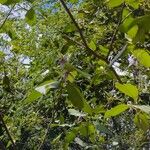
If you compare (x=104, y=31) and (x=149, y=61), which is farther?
(x=104, y=31)

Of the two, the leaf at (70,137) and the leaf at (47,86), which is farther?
the leaf at (70,137)

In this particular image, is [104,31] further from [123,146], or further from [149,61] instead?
[149,61]

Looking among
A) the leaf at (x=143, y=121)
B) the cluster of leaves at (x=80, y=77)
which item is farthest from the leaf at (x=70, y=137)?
the leaf at (x=143, y=121)

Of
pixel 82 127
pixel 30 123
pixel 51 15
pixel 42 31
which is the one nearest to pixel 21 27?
pixel 51 15

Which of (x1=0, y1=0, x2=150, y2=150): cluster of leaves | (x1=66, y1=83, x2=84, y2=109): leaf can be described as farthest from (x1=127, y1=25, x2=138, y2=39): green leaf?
(x1=66, y1=83, x2=84, y2=109): leaf

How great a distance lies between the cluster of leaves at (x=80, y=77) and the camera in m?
0.49

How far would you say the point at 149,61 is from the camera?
51 cm

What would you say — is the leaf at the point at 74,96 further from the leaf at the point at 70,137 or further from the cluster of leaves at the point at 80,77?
A: the leaf at the point at 70,137

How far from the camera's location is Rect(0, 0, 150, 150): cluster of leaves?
493 millimetres

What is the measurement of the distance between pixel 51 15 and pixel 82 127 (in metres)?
1.26

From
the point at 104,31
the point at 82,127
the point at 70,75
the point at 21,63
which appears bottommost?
the point at 21,63

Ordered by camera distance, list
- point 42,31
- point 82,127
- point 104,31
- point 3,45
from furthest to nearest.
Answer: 1. point 3,45
2. point 42,31
3. point 104,31
4. point 82,127

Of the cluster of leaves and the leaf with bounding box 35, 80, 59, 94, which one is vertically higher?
the leaf with bounding box 35, 80, 59, 94

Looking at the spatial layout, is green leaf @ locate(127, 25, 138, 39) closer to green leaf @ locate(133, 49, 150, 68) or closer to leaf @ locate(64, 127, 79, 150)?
green leaf @ locate(133, 49, 150, 68)
